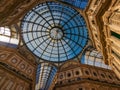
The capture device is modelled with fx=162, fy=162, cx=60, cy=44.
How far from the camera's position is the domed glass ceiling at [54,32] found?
35406 millimetres

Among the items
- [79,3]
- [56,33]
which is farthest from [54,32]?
[79,3]

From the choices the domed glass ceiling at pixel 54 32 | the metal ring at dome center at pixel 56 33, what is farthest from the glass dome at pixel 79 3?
the metal ring at dome center at pixel 56 33

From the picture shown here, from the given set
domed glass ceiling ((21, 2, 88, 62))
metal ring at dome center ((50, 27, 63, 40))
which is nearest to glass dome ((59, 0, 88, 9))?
domed glass ceiling ((21, 2, 88, 62))

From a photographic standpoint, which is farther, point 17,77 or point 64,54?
point 64,54

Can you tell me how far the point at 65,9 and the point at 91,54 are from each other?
12.6 m

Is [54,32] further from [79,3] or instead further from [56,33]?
[79,3]

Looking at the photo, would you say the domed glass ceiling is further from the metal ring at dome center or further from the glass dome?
the glass dome

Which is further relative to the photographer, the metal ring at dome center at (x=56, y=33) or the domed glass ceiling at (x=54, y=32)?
the metal ring at dome center at (x=56, y=33)

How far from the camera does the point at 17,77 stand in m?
29.8

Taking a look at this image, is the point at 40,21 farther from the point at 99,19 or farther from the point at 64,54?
the point at 99,19

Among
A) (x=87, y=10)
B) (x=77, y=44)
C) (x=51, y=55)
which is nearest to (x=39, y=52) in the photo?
(x=51, y=55)

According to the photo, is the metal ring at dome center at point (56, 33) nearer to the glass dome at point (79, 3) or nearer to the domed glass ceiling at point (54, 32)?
the domed glass ceiling at point (54, 32)

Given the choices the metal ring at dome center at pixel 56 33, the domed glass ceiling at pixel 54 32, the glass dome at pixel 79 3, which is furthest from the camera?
the metal ring at dome center at pixel 56 33

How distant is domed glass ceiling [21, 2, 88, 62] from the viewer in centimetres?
3541
